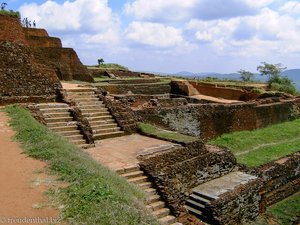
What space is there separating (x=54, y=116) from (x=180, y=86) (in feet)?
35.4

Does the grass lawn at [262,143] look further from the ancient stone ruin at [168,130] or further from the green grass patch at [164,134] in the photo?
the green grass patch at [164,134]

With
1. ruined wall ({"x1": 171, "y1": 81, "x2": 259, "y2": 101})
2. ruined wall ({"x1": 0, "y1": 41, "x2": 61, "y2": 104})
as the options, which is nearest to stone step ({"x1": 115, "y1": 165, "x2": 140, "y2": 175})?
ruined wall ({"x1": 0, "y1": 41, "x2": 61, "y2": 104})

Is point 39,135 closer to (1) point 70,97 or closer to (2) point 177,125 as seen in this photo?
(1) point 70,97

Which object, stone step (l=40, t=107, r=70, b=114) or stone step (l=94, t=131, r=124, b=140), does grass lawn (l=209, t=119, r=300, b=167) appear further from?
stone step (l=40, t=107, r=70, b=114)

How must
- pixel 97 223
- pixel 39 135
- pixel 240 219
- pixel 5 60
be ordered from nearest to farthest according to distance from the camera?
1. pixel 97 223
2. pixel 39 135
3. pixel 240 219
4. pixel 5 60

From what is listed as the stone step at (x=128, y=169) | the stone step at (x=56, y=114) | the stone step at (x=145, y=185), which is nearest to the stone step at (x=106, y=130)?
the stone step at (x=56, y=114)

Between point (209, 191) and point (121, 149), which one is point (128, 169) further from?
point (209, 191)

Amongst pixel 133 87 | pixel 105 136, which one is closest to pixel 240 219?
pixel 105 136

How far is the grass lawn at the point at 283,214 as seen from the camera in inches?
350

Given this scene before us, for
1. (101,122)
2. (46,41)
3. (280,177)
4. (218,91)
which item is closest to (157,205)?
(101,122)

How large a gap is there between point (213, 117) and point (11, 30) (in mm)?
7897

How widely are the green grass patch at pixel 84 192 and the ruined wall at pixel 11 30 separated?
17.7ft

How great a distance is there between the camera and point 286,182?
1085cm

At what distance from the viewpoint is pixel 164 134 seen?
32.6 feet
